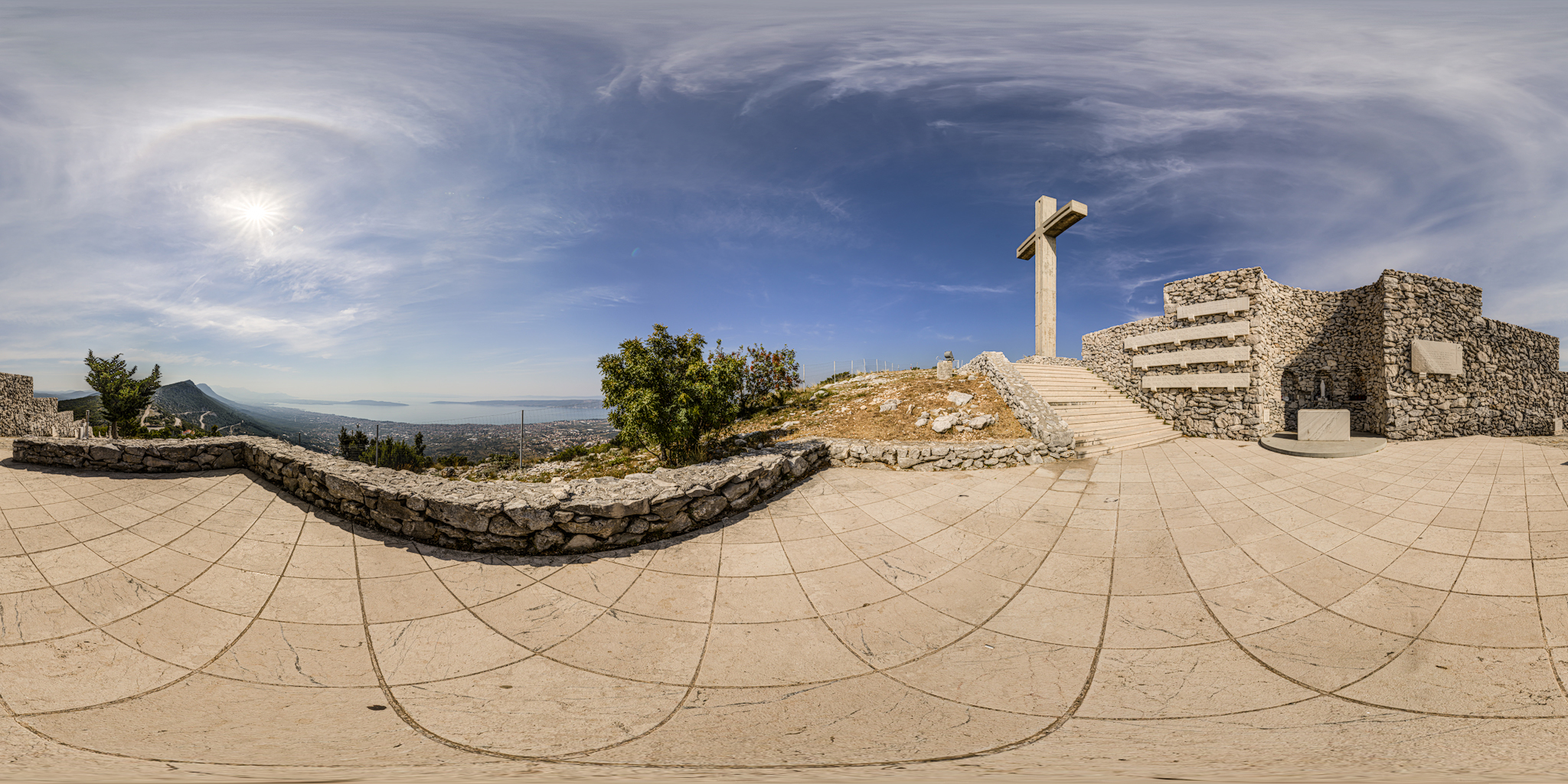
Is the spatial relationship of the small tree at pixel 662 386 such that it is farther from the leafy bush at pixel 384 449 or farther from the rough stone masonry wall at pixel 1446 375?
the leafy bush at pixel 384 449

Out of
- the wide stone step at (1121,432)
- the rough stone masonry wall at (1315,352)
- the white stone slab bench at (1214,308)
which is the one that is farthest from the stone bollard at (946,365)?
the rough stone masonry wall at (1315,352)

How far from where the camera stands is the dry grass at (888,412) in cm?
1214

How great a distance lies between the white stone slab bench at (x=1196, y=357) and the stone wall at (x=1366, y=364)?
0.16 meters

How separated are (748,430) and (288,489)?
10.9m

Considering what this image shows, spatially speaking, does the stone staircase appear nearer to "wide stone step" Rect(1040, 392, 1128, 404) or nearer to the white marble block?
"wide stone step" Rect(1040, 392, 1128, 404)

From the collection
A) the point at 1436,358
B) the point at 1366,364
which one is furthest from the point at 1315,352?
the point at 1436,358

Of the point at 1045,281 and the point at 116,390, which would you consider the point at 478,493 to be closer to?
the point at 1045,281

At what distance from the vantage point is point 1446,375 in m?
12.6

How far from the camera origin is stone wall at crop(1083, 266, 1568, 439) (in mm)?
12594

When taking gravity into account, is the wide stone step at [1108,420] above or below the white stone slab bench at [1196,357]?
below

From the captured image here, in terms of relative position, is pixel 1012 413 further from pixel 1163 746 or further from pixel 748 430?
pixel 1163 746

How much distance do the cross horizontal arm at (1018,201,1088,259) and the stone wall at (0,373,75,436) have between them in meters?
35.9

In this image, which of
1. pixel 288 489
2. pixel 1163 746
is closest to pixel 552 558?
pixel 288 489

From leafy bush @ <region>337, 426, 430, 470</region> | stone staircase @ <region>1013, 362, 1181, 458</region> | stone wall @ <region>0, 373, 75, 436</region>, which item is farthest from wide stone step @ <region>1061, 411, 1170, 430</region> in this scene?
stone wall @ <region>0, 373, 75, 436</region>
